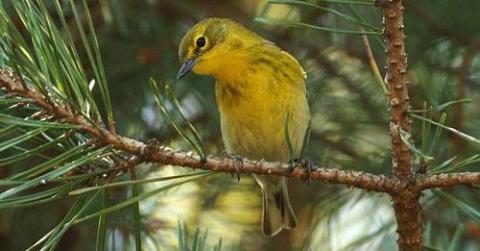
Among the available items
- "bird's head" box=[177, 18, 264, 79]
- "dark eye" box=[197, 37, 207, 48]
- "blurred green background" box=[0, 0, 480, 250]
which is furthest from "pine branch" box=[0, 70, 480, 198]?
"dark eye" box=[197, 37, 207, 48]

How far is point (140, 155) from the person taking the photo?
1.86 meters

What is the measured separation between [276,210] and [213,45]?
0.71 metres

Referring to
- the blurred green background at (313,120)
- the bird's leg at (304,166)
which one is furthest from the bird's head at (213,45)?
the bird's leg at (304,166)

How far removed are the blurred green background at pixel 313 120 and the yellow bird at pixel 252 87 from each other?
106 millimetres

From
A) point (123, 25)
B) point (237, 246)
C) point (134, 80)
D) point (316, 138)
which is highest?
point (123, 25)

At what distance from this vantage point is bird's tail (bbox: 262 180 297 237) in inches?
133

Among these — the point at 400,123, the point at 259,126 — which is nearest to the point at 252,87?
the point at 259,126

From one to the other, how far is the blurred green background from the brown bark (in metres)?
1.06

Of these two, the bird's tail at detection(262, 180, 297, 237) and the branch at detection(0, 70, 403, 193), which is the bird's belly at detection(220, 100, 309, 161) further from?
the branch at detection(0, 70, 403, 193)

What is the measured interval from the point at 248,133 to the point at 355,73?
49 centimetres

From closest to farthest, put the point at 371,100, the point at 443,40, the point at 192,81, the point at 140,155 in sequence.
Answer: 1. the point at 140,155
2. the point at 443,40
3. the point at 371,100
4. the point at 192,81

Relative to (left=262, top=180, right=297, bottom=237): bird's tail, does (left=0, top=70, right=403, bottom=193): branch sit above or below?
above

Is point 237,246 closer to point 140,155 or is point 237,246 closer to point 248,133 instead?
point 248,133

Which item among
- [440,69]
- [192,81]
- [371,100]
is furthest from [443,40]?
[192,81]
